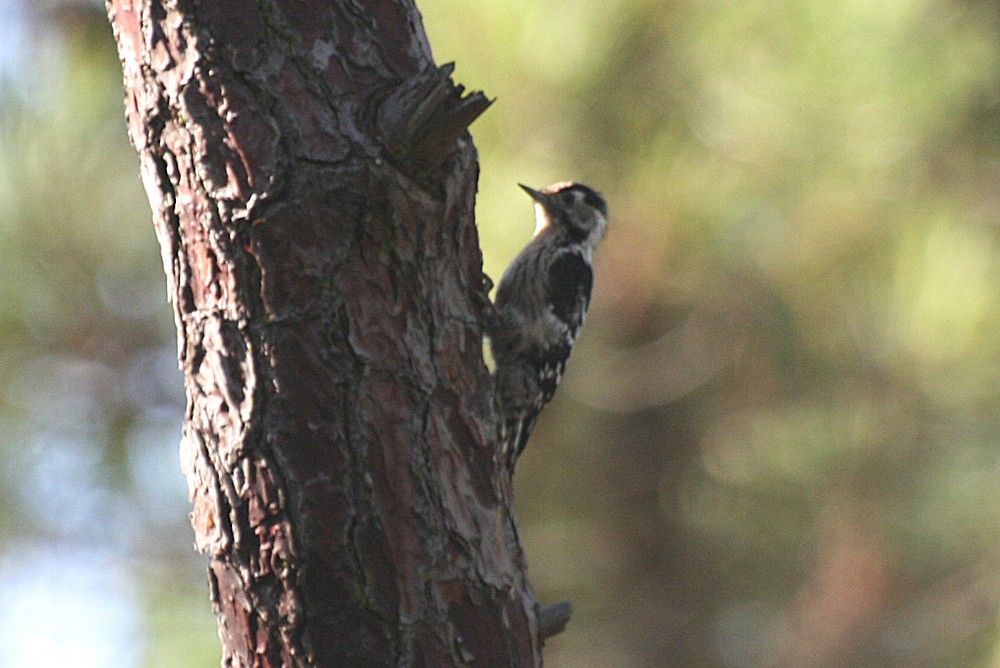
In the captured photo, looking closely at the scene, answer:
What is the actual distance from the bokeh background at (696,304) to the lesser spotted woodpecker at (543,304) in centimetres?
23

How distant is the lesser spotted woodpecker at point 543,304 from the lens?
11.7 ft

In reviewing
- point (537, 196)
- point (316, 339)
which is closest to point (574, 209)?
point (537, 196)

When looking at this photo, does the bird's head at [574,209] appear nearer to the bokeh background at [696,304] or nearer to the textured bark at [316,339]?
the bokeh background at [696,304]

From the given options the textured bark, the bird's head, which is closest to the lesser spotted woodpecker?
the bird's head

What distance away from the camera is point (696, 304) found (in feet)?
14.1

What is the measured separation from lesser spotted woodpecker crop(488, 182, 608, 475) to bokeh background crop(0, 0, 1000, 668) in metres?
0.23

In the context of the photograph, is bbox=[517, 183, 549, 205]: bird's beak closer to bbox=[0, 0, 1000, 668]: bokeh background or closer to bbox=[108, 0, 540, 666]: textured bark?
bbox=[0, 0, 1000, 668]: bokeh background

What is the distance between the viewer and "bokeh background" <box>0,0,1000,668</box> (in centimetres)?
389

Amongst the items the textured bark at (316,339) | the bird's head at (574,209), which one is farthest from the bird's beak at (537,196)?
the textured bark at (316,339)

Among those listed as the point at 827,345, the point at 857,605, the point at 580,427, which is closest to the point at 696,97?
the point at 827,345

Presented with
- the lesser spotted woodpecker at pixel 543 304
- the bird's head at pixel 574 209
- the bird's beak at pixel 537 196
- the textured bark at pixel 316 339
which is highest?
the bird's beak at pixel 537 196

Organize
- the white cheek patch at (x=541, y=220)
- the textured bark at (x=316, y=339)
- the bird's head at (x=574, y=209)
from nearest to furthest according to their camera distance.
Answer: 1. the textured bark at (x=316, y=339)
2. the bird's head at (x=574, y=209)
3. the white cheek patch at (x=541, y=220)

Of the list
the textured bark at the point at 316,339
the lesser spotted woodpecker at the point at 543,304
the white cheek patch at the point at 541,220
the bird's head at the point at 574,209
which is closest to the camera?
the textured bark at the point at 316,339

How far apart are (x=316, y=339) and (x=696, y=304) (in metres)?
2.67
